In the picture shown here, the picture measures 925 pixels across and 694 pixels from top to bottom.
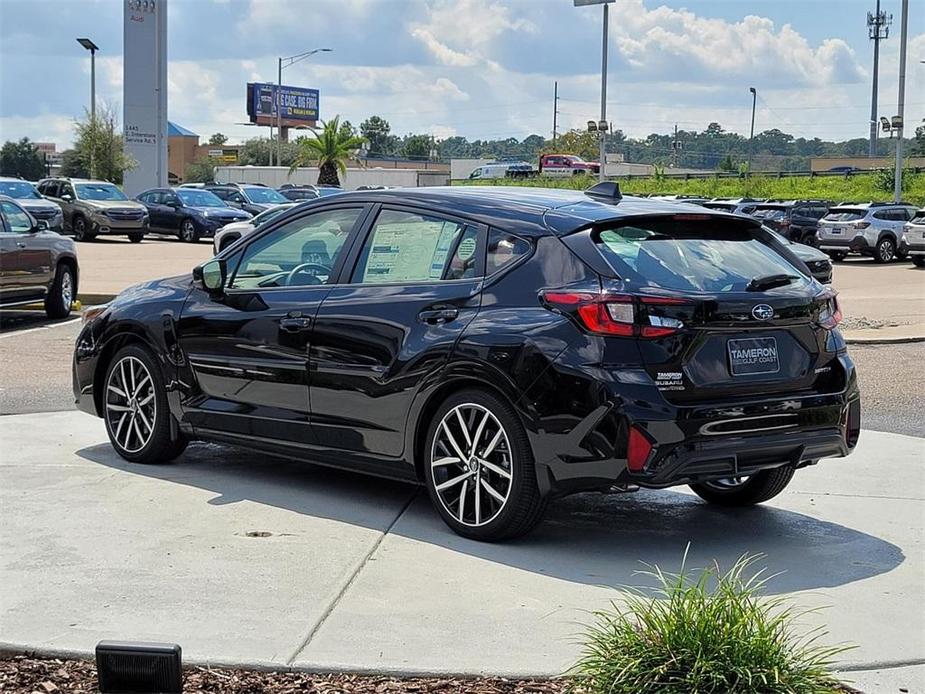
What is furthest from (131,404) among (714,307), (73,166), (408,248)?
(73,166)

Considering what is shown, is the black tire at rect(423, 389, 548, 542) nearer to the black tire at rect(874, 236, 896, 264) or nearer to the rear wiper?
the rear wiper

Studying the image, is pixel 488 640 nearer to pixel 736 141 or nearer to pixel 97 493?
pixel 97 493

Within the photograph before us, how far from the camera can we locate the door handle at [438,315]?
21.3 ft

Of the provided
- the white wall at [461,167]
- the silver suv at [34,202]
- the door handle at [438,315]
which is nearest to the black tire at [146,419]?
the door handle at [438,315]

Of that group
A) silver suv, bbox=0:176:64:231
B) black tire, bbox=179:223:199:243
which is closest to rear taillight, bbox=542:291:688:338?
silver suv, bbox=0:176:64:231

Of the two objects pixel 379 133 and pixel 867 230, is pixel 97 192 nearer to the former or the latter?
pixel 867 230

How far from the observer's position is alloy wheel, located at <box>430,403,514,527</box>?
6234 mm

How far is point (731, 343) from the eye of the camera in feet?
20.0

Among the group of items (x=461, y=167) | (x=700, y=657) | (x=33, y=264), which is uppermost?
(x=461, y=167)

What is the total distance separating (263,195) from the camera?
4422 cm

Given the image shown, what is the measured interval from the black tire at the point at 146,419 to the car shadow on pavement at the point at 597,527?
8cm

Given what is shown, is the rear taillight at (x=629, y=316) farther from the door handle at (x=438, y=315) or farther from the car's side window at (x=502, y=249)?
the door handle at (x=438, y=315)

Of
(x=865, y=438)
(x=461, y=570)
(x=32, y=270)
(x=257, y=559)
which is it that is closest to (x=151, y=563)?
(x=257, y=559)

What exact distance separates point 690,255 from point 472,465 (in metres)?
1.45
